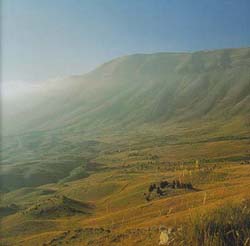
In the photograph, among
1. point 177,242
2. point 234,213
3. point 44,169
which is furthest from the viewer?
point 44,169

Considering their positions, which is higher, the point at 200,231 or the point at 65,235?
the point at 200,231

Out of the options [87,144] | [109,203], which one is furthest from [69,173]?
[87,144]

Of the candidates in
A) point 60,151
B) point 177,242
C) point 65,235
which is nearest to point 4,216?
point 65,235

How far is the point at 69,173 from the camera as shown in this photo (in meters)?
120

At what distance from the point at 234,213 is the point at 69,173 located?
4292 inches

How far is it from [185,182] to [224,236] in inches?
1882

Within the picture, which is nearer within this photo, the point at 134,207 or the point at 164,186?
the point at 134,207

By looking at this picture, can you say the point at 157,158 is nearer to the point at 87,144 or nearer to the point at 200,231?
the point at 87,144

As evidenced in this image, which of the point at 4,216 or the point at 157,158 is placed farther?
the point at 157,158

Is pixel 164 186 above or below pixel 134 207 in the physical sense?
above

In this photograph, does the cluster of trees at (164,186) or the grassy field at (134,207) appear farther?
the cluster of trees at (164,186)

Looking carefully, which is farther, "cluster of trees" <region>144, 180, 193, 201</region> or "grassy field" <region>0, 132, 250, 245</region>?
"cluster of trees" <region>144, 180, 193, 201</region>

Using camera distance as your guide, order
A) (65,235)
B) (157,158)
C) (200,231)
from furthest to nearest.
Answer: (157,158), (65,235), (200,231)

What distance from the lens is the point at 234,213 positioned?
12.3 metres
